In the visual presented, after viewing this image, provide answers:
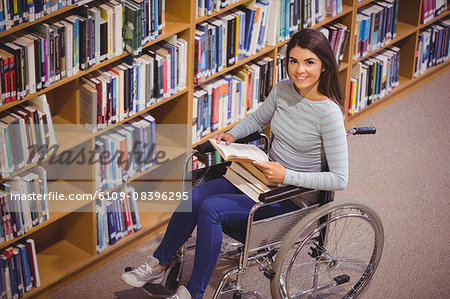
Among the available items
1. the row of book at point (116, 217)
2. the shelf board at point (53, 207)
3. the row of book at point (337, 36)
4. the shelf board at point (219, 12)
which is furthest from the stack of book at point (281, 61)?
the shelf board at point (53, 207)

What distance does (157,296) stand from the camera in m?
3.12

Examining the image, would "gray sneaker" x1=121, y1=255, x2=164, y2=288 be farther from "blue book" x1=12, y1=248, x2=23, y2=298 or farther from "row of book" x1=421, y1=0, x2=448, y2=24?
"row of book" x1=421, y1=0, x2=448, y2=24

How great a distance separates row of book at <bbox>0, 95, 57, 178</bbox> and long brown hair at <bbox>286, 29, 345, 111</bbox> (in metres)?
1.02

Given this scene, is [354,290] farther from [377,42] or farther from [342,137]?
[377,42]

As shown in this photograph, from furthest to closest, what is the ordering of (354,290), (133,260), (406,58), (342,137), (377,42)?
(406,58), (377,42), (133,260), (354,290), (342,137)

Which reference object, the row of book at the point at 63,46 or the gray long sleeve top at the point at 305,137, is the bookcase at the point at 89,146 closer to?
the row of book at the point at 63,46

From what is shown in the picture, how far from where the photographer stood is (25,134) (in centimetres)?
300

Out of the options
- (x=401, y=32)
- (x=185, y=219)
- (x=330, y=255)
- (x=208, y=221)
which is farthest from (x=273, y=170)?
(x=401, y=32)

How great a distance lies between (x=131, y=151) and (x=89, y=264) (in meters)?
0.57

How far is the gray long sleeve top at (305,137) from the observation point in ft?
9.43

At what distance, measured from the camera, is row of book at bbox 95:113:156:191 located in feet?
11.2

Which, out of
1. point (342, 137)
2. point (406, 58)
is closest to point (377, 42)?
point (406, 58)

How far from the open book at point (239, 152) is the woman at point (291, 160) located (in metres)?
0.05

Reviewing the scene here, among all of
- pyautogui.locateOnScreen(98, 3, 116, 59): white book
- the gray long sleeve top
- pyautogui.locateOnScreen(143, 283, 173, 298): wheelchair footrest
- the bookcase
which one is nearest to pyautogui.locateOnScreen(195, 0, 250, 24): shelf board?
the bookcase
